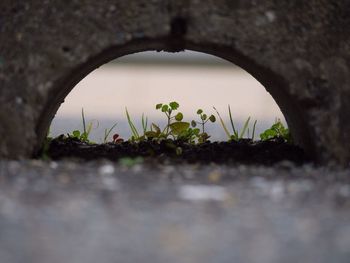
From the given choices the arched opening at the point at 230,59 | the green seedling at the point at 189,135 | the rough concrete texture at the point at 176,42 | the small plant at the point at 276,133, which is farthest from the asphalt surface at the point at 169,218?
the green seedling at the point at 189,135

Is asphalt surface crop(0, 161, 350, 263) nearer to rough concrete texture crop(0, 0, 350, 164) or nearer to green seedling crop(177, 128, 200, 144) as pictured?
rough concrete texture crop(0, 0, 350, 164)

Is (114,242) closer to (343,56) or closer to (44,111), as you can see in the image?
(44,111)

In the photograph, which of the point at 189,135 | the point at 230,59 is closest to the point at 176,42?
the point at 230,59

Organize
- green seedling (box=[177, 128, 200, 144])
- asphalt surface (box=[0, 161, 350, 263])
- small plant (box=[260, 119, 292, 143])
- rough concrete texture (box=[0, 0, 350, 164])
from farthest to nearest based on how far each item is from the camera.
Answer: green seedling (box=[177, 128, 200, 144])
small plant (box=[260, 119, 292, 143])
rough concrete texture (box=[0, 0, 350, 164])
asphalt surface (box=[0, 161, 350, 263])

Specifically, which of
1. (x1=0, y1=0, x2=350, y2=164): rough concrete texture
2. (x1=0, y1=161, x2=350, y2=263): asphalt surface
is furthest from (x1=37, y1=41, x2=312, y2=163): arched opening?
(x1=0, y1=161, x2=350, y2=263): asphalt surface

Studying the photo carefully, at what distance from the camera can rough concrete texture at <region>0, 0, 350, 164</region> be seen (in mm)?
2328

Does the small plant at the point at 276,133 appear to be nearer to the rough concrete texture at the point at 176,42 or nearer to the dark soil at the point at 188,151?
the dark soil at the point at 188,151

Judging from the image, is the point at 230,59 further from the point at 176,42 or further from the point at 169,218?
the point at 169,218

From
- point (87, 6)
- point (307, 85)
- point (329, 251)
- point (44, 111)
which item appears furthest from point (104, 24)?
point (329, 251)

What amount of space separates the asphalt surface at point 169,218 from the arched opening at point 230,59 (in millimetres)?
565

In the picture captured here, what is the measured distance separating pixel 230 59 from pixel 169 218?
49.4 inches

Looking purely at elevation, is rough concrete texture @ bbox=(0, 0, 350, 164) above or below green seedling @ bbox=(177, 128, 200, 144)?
above

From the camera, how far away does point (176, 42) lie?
7.92ft

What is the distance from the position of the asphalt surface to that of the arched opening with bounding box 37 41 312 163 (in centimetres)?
56
